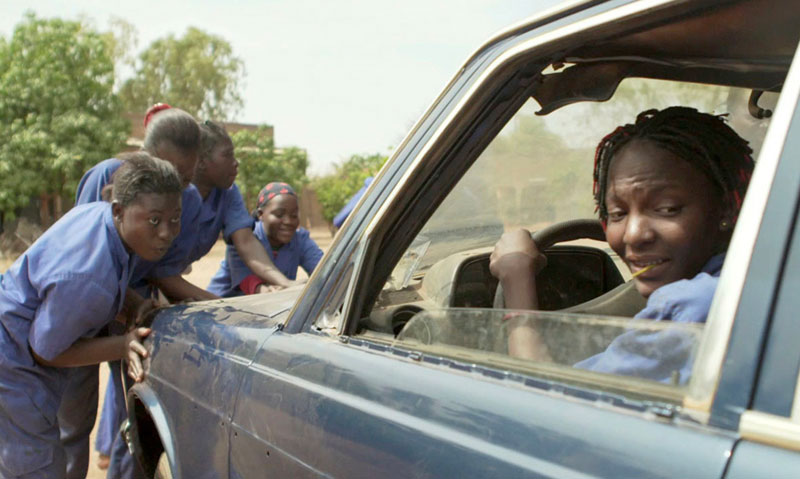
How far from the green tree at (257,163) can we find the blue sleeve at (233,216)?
19580mm

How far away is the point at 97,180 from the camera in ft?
10.3

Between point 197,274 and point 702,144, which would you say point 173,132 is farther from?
point 197,274

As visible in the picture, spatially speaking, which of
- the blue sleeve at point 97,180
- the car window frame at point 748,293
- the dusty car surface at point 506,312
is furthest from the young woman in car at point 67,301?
the car window frame at point 748,293

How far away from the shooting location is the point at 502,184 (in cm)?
197

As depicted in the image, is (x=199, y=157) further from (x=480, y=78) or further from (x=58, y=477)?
(x=480, y=78)

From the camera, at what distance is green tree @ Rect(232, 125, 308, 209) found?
926 inches

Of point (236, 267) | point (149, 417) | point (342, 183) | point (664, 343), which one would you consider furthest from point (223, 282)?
point (342, 183)

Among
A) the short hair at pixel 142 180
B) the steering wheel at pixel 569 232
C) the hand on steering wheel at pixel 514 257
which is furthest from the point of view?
the short hair at pixel 142 180

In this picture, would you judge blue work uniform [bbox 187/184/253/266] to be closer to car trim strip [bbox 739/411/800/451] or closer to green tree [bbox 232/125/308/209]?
car trim strip [bbox 739/411/800/451]

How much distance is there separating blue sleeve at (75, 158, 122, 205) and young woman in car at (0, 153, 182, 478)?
1.30ft

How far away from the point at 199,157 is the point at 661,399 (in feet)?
10.4

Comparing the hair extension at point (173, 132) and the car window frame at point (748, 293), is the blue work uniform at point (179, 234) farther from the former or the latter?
the car window frame at point (748, 293)

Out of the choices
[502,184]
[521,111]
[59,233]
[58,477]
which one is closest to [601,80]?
[521,111]

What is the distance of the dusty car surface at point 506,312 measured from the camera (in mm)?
877
